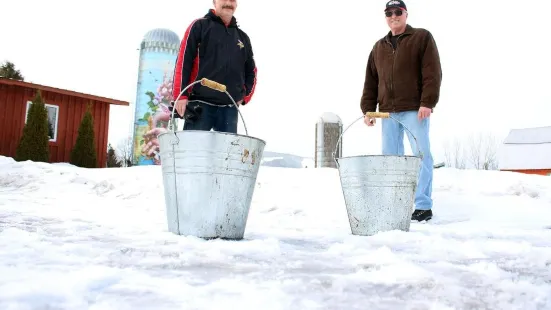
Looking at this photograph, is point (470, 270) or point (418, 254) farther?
point (418, 254)

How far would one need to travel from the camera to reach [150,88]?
513 inches

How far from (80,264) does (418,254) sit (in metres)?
1.35

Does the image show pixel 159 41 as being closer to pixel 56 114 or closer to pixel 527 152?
pixel 56 114

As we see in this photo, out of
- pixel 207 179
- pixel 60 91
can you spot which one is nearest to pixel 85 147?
pixel 60 91

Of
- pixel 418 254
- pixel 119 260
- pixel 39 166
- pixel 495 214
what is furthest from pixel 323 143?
pixel 119 260

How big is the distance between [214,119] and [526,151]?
26065mm

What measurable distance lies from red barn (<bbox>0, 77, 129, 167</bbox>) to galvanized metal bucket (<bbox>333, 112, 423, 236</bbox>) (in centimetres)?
1087

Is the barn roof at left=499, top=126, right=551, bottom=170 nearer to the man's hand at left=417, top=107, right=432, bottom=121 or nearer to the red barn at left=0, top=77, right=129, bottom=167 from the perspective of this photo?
the red barn at left=0, top=77, right=129, bottom=167

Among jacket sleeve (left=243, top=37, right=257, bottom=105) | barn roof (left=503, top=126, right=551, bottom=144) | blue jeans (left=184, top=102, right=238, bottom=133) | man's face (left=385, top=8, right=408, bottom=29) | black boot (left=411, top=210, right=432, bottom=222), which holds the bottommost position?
black boot (left=411, top=210, right=432, bottom=222)

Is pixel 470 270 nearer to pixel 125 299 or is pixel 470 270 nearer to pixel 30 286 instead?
pixel 125 299

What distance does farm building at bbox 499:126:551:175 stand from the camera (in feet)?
78.3

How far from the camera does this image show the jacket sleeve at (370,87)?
385 centimetres

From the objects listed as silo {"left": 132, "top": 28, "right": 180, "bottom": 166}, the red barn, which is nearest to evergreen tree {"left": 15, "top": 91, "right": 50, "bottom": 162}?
the red barn

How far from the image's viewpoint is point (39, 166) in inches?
305
